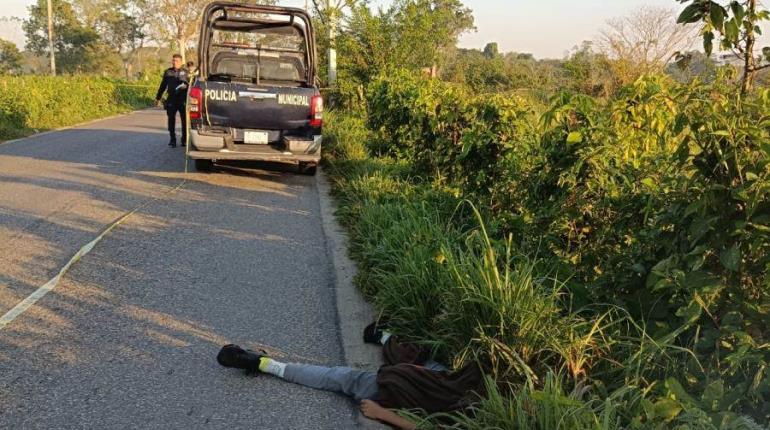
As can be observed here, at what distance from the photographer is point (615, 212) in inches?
164

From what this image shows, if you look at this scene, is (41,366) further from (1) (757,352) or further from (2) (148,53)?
(2) (148,53)

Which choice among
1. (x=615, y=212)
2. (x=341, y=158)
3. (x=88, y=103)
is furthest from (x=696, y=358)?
(x=88, y=103)

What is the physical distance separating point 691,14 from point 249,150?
24.2 feet

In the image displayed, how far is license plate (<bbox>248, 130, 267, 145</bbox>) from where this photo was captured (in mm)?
9418

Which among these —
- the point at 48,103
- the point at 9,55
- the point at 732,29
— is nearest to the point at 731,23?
the point at 732,29

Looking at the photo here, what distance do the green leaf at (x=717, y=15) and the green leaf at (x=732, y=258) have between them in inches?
36.2

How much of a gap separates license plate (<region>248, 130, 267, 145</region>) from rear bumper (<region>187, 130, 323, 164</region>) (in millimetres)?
77

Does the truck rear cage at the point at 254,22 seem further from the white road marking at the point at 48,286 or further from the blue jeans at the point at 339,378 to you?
the blue jeans at the point at 339,378

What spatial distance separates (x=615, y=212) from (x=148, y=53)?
84.8 m

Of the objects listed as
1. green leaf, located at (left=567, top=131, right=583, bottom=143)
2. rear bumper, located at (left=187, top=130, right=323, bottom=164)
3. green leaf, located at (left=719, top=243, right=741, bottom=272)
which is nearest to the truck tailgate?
rear bumper, located at (left=187, top=130, right=323, bottom=164)

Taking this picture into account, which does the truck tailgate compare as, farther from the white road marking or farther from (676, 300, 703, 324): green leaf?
(676, 300, 703, 324): green leaf

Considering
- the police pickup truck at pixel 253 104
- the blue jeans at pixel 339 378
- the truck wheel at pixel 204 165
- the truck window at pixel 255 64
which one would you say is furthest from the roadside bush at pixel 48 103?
the blue jeans at pixel 339 378

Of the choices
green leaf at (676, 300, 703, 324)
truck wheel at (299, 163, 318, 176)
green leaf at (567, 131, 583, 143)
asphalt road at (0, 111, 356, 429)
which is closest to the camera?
green leaf at (676, 300, 703, 324)

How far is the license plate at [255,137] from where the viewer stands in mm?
9418
